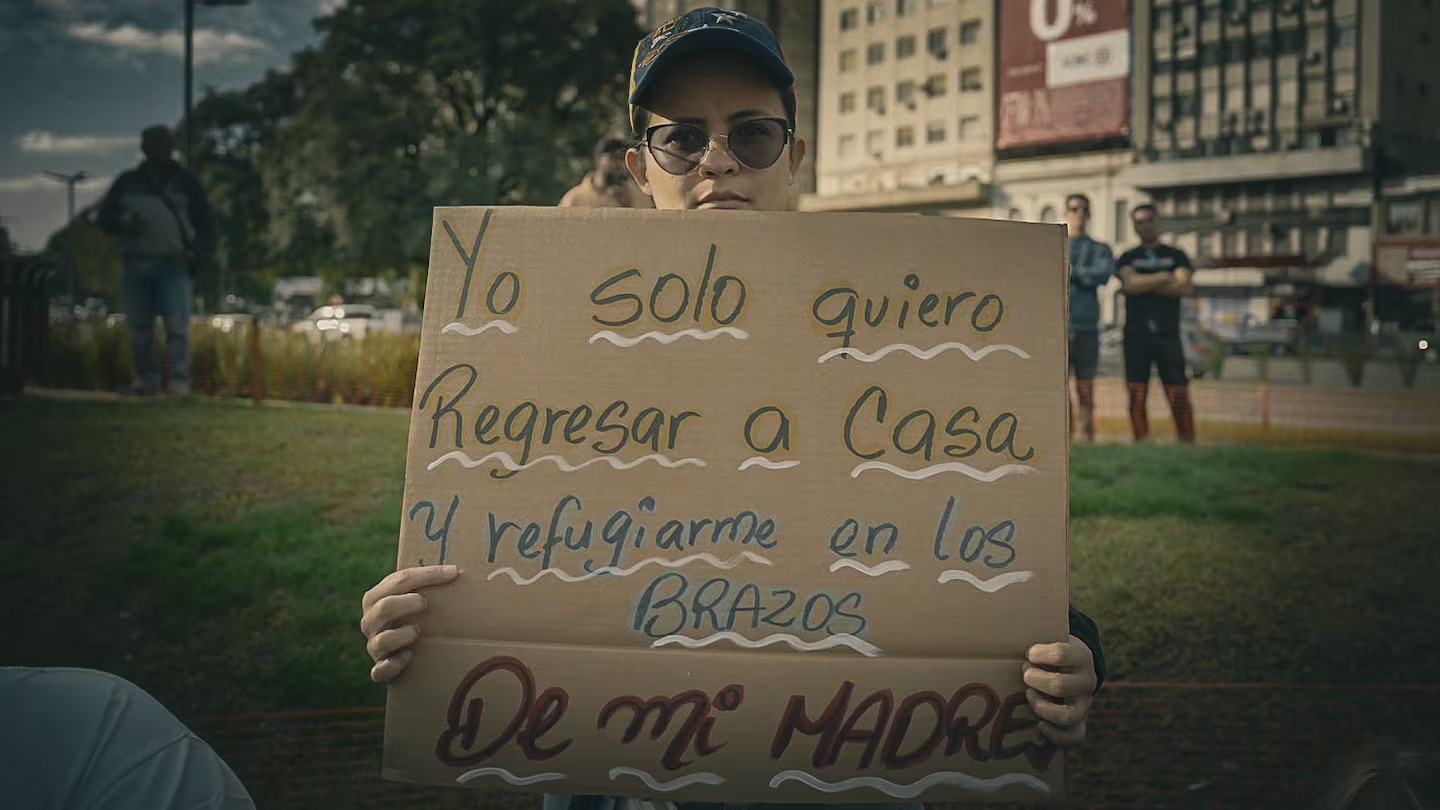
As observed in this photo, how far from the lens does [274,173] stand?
40.2 feet

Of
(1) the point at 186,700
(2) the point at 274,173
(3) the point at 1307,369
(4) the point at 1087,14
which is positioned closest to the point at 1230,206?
(4) the point at 1087,14

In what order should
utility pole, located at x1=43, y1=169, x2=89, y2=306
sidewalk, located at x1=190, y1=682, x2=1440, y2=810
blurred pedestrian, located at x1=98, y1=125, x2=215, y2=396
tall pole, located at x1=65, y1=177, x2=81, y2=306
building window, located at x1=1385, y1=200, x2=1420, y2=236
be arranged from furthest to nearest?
building window, located at x1=1385, y1=200, x2=1420, y2=236 < blurred pedestrian, located at x1=98, y1=125, x2=215, y2=396 < tall pole, located at x1=65, y1=177, x2=81, y2=306 < utility pole, located at x1=43, y1=169, x2=89, y2=306 < sidewalk, located at x1=190, y1=682, x2=1440, y2=810

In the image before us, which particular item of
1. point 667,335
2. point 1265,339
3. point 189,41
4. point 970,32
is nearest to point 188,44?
point 189,41

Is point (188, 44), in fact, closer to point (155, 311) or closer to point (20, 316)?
point (155, 311)

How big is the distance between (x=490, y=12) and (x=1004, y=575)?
537 inches

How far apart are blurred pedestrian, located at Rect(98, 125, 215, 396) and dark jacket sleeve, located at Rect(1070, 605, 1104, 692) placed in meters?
5.99

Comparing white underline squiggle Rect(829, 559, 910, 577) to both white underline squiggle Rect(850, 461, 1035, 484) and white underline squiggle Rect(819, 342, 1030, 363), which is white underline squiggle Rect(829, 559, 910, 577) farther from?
white underline squiggle Rect(819, 342, 1030, 363)

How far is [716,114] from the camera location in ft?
4.98

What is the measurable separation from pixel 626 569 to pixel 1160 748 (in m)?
2.78

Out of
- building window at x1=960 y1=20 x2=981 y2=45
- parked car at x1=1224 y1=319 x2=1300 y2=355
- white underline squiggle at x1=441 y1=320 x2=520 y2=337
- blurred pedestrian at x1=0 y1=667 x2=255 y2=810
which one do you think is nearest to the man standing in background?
parked car at x1=1224 y1=319 x2=1300 y2=355

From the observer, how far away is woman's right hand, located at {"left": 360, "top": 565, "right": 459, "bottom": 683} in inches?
47.9

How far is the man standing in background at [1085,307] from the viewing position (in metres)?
7.14

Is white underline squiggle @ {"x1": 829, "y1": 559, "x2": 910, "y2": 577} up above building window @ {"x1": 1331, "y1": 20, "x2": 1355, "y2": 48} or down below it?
below

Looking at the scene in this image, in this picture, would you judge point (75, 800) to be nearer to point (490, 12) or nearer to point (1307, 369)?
point (1307, 369)
